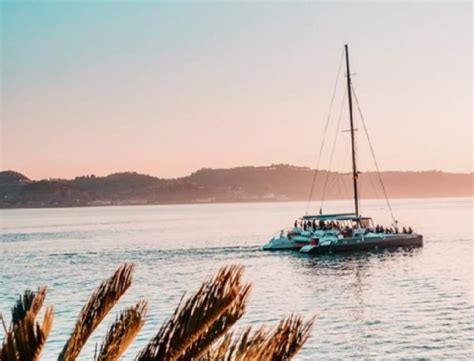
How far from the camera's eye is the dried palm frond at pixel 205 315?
5301 millimetres

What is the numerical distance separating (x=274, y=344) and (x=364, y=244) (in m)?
59.5

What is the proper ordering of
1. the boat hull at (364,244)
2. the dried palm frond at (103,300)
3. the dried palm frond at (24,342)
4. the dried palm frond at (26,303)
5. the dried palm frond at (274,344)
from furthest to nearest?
1. the boat hull at (364,244)
2. the dried palm frond at (26,303)
3. the dried palm frond at (103,300)
4. the dried palm frond at (274,344)
5. the dried palm frond at (24,342)

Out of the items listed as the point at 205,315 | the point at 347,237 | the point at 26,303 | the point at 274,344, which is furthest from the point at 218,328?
the point at 347,237

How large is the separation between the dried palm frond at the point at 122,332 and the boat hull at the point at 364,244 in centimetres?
5622

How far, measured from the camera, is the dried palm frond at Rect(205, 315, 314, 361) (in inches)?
222

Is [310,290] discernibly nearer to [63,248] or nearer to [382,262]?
[382,262]

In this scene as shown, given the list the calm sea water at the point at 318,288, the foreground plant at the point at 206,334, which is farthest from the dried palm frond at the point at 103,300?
the calm sea water at the point at 318,288

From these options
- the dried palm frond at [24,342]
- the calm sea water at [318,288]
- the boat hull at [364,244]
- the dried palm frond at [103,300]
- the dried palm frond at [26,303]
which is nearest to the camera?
the dried palm frond at [24,342]

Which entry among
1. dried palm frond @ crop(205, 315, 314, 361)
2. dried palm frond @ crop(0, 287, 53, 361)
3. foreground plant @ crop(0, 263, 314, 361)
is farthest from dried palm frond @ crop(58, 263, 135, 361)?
dried palm frond @ crop(205, 315, 314, 361)

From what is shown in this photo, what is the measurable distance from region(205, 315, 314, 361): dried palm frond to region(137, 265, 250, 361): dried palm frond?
0.29m

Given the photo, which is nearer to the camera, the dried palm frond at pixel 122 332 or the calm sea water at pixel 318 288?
the dried palm frond at pixel 122 332

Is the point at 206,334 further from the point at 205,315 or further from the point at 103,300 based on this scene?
the point at 103,300

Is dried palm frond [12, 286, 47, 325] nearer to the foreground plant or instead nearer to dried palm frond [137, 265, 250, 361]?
the foreground plant

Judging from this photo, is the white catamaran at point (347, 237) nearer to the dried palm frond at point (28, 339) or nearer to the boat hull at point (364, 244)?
the boat hull at point (364, 244)
